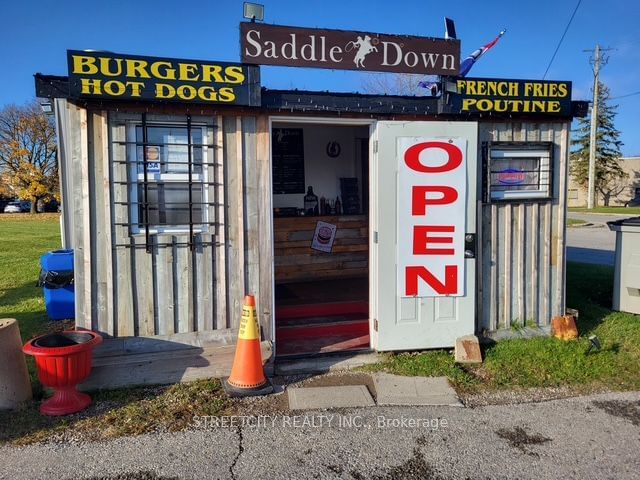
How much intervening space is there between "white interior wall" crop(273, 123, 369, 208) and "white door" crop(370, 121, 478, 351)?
3437mm

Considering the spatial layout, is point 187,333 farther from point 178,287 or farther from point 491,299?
point 491,299

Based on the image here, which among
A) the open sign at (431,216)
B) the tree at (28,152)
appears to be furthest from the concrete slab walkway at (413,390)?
the tree at (28,152)

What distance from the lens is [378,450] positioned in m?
3.54

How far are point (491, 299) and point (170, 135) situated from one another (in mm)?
3869

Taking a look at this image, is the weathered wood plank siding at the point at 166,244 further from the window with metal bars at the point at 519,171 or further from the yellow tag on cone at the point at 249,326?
the window with metal bars at the point at 519,171

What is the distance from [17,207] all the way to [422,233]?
5235 centimetres

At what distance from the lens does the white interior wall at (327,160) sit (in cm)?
867

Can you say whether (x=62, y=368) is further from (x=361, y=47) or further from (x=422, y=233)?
(x=361, y=47)

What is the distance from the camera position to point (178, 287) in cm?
491

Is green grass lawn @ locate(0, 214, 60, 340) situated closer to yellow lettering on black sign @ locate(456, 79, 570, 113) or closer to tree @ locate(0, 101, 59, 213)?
yellow lettering on black sign @ locate(456, 79, 570, 113)

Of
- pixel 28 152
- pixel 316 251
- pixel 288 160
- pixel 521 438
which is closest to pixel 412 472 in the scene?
pixel 521 438

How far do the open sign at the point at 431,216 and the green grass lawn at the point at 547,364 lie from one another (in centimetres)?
74

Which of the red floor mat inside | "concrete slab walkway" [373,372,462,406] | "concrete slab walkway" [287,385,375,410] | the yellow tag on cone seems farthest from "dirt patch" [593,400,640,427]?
the yellow tag on cone

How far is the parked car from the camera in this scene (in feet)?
155
